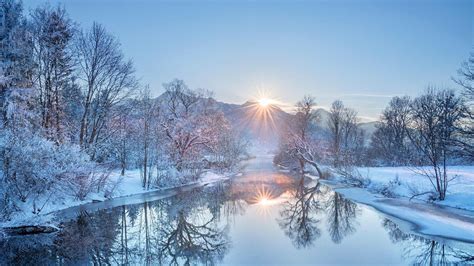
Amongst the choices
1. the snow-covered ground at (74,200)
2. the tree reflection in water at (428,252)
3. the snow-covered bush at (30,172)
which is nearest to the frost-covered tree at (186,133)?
the snow-covered ground at (74,200)

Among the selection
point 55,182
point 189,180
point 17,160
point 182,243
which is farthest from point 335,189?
point 17,160

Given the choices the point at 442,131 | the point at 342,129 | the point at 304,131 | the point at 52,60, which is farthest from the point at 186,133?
the point at 342,129

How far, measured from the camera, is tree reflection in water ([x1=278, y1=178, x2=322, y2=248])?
1405 centimetres

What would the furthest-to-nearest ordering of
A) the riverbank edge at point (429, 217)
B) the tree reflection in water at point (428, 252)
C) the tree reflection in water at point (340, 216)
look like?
the tree reflection in water at point (340, 216) → the riverbank edge at point (429, 217) → the tree reflection in water at point (428, 252)

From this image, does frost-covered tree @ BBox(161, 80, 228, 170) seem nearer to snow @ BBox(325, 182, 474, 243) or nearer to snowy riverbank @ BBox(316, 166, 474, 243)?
snowy riverbank @ BBox(316, 166, 474, 243)

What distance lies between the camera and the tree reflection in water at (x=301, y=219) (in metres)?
14.0

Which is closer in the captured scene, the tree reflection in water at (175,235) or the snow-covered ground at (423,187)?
the tree reflection in water at (175,235)

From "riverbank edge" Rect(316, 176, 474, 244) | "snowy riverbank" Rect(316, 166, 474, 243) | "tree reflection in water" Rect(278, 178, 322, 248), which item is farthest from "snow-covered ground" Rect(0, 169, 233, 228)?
"riverbank edge" Rect(316, 176, 474, 244)

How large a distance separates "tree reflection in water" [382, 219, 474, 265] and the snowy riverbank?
3.70 ft

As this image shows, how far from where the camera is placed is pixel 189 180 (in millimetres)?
34812

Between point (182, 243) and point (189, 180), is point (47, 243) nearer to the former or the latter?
point (182, 243)

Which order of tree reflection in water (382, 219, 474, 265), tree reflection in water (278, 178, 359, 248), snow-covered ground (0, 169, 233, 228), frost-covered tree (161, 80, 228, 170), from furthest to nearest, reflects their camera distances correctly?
1. frost-covered tree (161, 80, 228, 170)
2. snow-covered ground (0, 169, 233, 228)
3. tree reflection in water (278, 178, 359, 248)
4. tree reflection in water (382, 219, 474, 265)

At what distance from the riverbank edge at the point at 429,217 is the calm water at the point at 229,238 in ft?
2.23

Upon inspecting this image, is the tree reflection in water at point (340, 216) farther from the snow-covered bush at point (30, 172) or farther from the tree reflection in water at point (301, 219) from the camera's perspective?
the snow-covered bush at point (30, 172)
